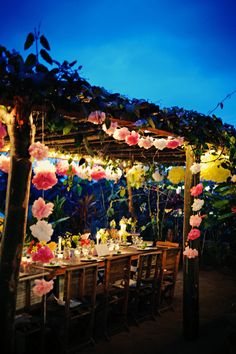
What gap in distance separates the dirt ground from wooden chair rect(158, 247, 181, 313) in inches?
7.1

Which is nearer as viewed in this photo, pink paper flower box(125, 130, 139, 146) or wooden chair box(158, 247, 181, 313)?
pink paper flower box(125, 130, 139, 146)

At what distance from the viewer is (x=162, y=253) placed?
16.8ft

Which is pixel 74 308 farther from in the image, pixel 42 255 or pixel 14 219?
pixel 14 219

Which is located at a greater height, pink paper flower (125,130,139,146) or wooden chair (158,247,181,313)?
pink paper flower (125,130,139,146)

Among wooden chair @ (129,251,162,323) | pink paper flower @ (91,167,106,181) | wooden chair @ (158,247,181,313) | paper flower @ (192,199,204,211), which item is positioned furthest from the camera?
pink paper flower @ (91,167,106,181)

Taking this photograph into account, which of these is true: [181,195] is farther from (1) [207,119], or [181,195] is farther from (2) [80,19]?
(2) [80,19]

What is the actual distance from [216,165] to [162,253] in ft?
5.03

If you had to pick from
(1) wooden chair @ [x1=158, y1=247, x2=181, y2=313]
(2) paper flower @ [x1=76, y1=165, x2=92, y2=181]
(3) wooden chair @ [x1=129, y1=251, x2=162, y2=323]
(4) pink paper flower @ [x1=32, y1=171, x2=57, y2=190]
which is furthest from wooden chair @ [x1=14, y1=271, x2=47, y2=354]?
(2) paper flower @ [x1=76, y1=165, x2=92, y2=181]

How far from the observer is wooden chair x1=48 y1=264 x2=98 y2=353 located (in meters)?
3.66

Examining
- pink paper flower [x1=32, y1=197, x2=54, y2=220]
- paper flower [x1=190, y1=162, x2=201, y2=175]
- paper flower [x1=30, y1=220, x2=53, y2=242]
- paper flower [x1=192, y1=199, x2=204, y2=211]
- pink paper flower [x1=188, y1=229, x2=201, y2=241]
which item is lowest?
pink paper flower [x1=188, y1=229, x2=201, y2=241]

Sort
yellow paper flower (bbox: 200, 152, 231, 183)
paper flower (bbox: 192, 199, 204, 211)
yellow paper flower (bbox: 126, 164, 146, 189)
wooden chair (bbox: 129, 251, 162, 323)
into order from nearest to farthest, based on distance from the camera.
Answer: paper flower (bbox: 192, 199, 204, 211) < wooden chair (bbox: 129, 251, 162, 323) < yellow paper flower (bbox: 200, 152, 231, 183) < yellow paper flower (bbox: 126, 164, 146, 189)

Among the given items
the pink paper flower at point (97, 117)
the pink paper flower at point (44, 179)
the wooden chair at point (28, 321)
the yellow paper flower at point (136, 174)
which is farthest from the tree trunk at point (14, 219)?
the yellow paper flower at point (136, 174)

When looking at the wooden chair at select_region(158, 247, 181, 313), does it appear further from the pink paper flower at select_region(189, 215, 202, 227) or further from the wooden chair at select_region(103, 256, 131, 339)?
the pink paper flower at select_region(189, 215, 202, 227)

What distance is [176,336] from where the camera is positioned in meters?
4.36
